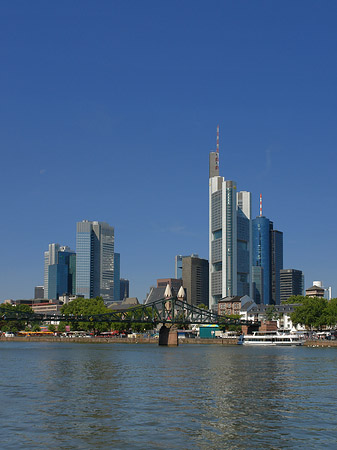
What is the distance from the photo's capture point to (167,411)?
37750 mm

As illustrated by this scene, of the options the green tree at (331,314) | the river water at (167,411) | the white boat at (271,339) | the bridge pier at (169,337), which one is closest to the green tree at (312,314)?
the green tree at (331,314)

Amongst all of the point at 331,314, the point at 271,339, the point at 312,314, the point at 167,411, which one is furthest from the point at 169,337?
the point at 167,411

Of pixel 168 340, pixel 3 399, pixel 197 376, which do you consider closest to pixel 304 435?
pixel 3 399

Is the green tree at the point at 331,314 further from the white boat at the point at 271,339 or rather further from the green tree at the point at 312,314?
the white boat at the point at 271,339

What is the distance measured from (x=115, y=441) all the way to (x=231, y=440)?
5.30m

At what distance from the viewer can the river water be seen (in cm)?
2923

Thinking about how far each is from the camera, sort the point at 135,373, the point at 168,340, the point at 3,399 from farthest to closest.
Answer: the point at 168,340, the point at 135,373, the point at 3,399

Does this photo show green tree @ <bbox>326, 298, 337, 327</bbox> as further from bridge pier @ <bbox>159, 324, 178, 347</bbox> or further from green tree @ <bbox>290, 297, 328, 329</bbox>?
bridge pier @ <bbox>159, 324, 178, 347</bbox>

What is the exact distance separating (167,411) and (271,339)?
13206 cm

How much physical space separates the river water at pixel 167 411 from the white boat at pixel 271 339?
98.4 metres

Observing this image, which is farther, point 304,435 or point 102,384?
point 102,384

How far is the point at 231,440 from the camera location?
29406mm

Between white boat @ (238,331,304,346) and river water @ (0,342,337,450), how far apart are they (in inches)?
3873

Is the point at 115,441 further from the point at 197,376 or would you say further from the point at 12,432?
the point at 197,376
